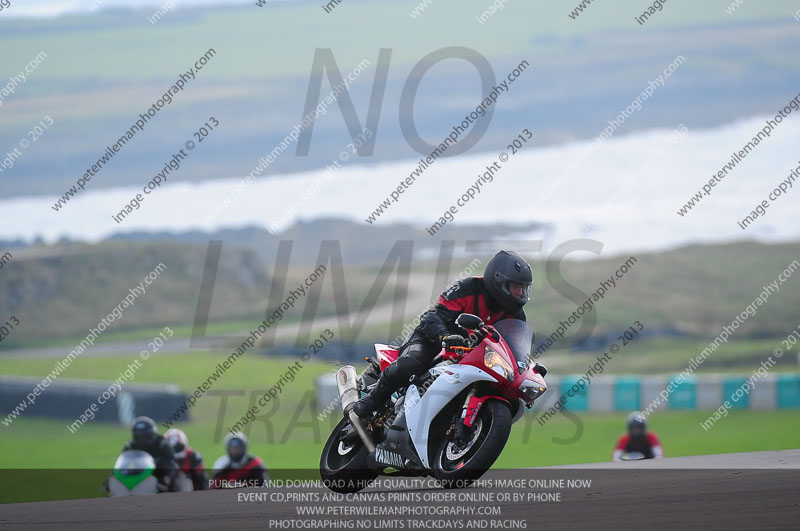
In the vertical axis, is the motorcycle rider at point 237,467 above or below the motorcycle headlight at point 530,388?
below

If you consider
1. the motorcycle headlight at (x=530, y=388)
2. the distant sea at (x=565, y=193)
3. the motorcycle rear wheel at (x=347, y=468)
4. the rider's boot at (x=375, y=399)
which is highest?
the motorcycle headlight at (x=530, y=388)

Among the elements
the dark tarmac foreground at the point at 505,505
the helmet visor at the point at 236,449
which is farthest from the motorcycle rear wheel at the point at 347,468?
the helmet visor at the point at 236,449

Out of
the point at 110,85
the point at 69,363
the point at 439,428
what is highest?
the point at 439,428

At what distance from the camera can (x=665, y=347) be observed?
39250 millimetres

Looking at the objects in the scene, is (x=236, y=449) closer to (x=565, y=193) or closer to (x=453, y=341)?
(x=453, y=341)

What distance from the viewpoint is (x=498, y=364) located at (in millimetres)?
8711

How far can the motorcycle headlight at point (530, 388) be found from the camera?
8758mm

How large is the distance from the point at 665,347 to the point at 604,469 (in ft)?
94.7

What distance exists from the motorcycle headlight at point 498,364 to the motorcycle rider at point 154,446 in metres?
6.03

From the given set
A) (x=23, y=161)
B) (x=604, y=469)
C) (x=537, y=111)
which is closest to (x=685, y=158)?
(x=537, y=111)

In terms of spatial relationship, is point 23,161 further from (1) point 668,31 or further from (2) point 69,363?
(1) point 668,31

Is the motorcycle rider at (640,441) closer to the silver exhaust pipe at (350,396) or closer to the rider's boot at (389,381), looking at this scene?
the silver exhaust pipe at (350,396)

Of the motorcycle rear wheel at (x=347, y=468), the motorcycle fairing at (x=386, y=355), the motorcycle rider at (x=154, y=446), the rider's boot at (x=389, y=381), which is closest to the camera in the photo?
the rider's boot at (x=389, y=381)

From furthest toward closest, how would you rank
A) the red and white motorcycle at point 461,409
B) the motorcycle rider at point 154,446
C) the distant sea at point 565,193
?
the distant sea at point 565,193 → the motorcycle rider at point 154,446 → the red and white motorcycle at point 461,409
